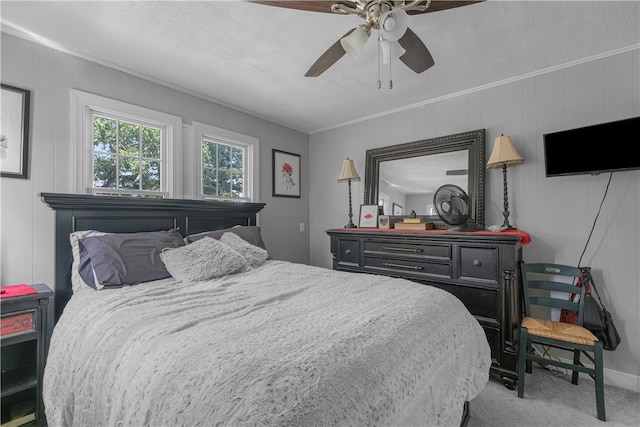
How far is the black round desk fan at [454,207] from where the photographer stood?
104 inches

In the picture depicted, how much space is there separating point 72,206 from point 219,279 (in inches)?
46.5

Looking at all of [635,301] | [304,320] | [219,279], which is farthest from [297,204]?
[635,301]

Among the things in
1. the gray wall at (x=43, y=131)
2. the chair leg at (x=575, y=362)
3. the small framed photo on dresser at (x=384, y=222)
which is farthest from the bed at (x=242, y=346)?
the small framed photo on dresser at (x=384, y=222)

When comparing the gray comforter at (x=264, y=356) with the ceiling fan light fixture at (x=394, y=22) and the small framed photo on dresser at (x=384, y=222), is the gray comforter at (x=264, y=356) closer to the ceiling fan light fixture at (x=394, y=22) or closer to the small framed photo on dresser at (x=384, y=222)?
the ceiling fan light fixture at (x=394, y=22)

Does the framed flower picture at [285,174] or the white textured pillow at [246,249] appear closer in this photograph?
the white textured pillow at [246,249]

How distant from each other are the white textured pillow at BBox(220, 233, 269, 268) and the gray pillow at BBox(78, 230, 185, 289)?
557 mm

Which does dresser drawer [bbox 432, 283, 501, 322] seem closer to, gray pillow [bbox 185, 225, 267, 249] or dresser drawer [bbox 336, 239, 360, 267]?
dresser drawer [bbox 336, 239, 360, 267]

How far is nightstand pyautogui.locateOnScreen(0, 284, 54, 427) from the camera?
1.59 m

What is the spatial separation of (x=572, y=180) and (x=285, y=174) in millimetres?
3013

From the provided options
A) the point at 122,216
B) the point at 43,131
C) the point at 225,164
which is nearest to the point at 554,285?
the point at 225,164

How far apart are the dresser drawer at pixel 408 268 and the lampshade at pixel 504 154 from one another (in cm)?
101

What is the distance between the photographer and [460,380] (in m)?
1.38

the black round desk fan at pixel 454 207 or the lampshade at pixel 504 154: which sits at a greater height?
the lampshade at pixel 504 154

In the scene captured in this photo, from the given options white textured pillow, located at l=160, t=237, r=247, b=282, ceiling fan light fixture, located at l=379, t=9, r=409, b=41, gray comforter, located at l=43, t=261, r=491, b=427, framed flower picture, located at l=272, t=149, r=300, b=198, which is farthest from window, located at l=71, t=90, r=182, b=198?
ceiling fan light fixture, located at l=379, t=9, r=409, b=41
